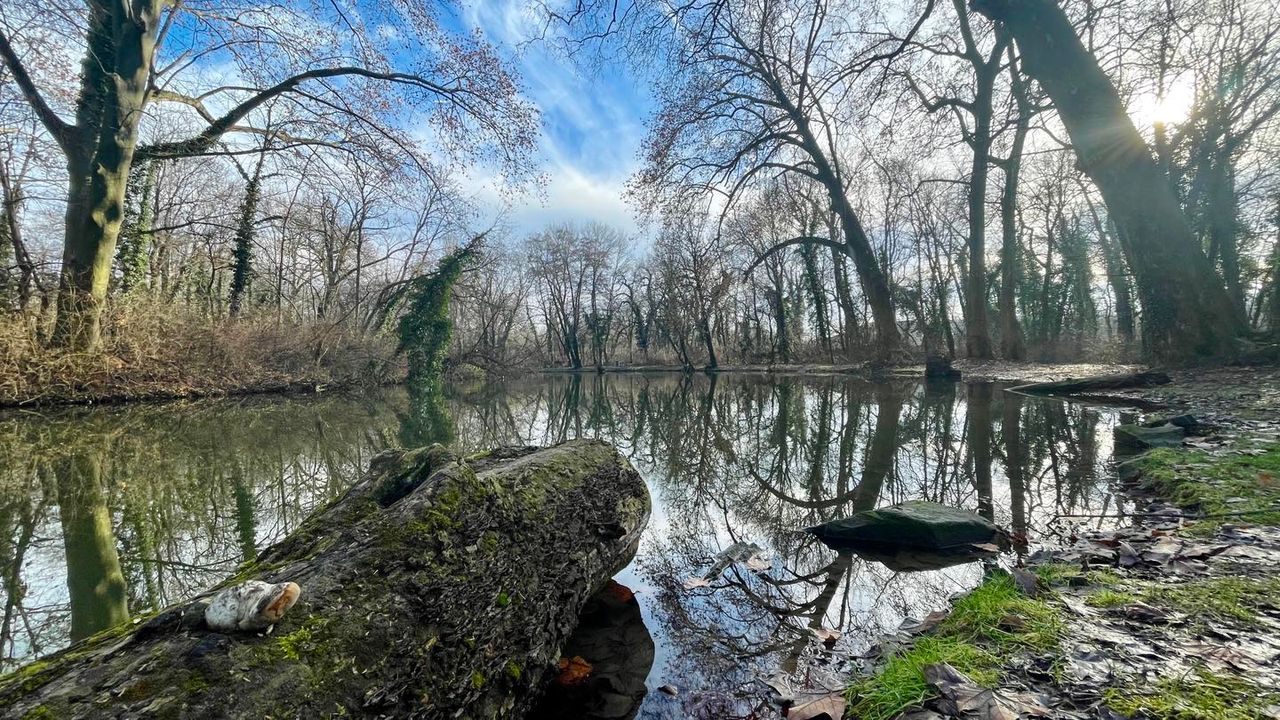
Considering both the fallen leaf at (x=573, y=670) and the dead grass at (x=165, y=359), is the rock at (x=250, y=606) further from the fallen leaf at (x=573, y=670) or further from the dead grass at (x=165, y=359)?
the dead grass at (x=165, y=359)

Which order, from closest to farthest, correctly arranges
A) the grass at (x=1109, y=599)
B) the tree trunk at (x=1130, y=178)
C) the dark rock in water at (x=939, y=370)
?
the grass at (x=1109, y=599)
the tree trunk at (x=1130, y=178)
the dark rock in water at (x=939, y=370)

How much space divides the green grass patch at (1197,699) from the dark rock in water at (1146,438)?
13.1 ft

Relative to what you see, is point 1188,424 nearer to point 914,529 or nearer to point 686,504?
point 914,529

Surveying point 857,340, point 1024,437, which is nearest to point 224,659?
point 1024,437

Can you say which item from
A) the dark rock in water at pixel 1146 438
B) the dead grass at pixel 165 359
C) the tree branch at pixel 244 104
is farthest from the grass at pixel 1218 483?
the dead grass at pixel 165 359

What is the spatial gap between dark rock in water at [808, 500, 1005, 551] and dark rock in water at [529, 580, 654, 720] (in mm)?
1473

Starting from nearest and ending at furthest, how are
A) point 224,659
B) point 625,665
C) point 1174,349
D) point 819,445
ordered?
point 224,659
point 625,665
point 819,445
point 1174,349

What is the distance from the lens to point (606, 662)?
6.87 feet

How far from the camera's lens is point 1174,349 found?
25.8ft

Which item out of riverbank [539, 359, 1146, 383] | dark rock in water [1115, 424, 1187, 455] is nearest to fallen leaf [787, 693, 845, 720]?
dark rock in water [1115, 424, 1187, 455]

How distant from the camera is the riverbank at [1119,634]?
1.27m

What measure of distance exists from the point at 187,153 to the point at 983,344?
76.7 ft

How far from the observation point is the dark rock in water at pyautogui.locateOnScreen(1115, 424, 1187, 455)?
4207 mm

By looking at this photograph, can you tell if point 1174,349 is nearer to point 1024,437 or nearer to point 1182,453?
point 1024,437
